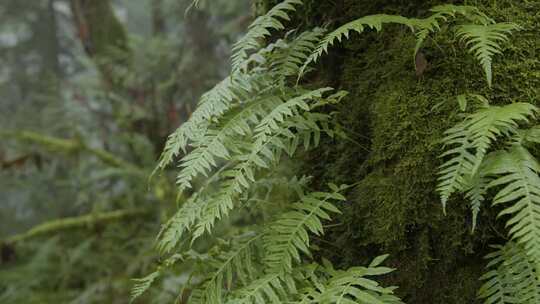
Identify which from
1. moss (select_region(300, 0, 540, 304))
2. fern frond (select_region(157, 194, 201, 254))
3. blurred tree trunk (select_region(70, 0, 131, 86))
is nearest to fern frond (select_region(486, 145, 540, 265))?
moss (select_region(300, 0, 540, 304))

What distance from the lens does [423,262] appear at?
196cm

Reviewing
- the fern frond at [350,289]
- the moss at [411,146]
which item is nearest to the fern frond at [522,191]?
the moss at [411,146]

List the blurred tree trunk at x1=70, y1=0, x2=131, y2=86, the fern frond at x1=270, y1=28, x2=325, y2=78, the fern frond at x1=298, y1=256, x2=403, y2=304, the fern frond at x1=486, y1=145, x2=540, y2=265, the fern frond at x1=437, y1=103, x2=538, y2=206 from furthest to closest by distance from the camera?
1. the blurred tree trunk at x1=70, y1=0, x2=131, y2=86
2. the fern frond at x1=270, y1=28, x2=325, y2=78
3. the fern frond at x1=298, y1=256, x2=403, y2=304
4. the fern frond at x1=437, y1=103, x2=538, y2=206
5. the fern frond at x1=486, y1=145, x2=540, y2=265

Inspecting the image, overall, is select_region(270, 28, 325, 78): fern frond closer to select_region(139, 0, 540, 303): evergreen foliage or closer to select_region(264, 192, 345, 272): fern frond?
select_region(139, 0, 540, 303): evergreen foliage

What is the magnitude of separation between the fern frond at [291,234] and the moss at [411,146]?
230mm

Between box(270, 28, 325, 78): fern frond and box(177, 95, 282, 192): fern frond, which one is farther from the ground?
box(270, 28, 325, 78): fern frond

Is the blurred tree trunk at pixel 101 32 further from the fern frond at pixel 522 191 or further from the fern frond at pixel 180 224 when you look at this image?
the fern frond at pixel 522 191

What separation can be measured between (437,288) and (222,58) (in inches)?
216

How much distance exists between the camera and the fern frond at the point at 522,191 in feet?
5.08

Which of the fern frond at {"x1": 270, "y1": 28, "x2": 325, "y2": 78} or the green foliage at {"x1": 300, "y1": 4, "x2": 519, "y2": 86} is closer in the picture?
the green foliage at {"x1": 300, "y1": 4, "x2": 519, "y2": 86}

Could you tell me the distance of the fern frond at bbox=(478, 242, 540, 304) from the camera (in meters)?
1.69

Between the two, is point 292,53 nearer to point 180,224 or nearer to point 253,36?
point 253,36

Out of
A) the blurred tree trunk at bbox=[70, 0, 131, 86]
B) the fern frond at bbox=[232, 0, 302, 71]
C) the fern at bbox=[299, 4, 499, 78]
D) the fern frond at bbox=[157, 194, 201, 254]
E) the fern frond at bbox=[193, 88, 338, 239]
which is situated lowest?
the fern frond at bbox=[157, 194, 201, 254]

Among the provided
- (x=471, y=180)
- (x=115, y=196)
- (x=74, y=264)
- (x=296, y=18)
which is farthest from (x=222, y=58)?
(x=471, y=180)
